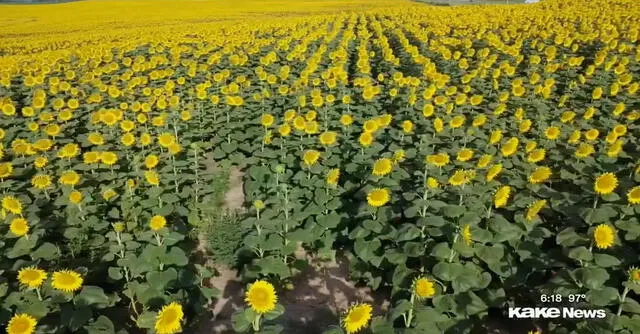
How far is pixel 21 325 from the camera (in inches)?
117

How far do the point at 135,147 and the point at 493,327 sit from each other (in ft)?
20.8

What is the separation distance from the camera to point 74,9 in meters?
43.7

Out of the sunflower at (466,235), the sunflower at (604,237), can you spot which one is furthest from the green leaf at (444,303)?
the sunflower at (604,237)

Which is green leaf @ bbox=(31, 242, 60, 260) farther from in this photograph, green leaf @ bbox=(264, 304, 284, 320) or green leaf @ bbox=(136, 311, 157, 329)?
green leaf @ bbox=(264, 304, 284, 320)

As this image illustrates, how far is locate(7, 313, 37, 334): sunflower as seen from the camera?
2924 millimetres

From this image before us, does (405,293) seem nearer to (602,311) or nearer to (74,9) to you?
(602,311)

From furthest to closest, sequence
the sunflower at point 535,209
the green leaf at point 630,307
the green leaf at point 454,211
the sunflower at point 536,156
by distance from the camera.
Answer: the sunflower at point 536,156 < the green leaf at point 454,211 < the sunflower at point 535,209 < the green leaf at point 630,307

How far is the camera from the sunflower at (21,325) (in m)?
2.92

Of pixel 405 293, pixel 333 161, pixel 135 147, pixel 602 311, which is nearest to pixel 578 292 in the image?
pixel 602 311

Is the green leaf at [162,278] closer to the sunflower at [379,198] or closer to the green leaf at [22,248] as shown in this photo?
the green leaf at [22,248]

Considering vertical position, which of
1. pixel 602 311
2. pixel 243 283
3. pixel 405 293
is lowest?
pixel 243 283

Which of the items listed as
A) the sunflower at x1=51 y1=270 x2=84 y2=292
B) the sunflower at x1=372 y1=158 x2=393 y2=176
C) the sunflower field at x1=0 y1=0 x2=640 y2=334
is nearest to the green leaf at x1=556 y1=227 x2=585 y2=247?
the sunflower field at x1=0 y1=0 x2=640 y2=334

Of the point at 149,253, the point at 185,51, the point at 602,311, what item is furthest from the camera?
the point at 185,51

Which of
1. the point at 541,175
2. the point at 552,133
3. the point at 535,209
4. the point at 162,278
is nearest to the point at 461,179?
the point at 535,209
